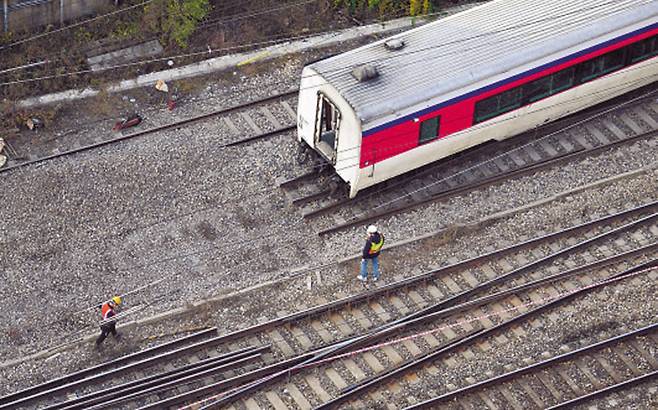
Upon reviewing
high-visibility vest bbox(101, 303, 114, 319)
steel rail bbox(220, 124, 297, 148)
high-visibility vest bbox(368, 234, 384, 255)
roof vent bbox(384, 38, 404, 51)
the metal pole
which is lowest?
steel rail bbox(220, 124, 297, 148)

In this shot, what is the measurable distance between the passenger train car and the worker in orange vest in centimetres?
523

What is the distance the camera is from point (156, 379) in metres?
19.9

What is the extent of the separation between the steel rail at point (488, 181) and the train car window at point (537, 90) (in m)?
1.36

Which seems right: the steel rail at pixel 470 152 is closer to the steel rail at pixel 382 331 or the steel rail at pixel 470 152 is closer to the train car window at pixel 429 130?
the train car window at pixel 429 130

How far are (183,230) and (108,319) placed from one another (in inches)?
124

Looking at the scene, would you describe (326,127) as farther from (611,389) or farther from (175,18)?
(611,389)

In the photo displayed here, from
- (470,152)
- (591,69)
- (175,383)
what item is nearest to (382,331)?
(175,383)

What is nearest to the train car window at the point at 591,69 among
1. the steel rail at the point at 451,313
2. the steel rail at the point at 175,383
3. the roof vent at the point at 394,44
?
the roof vent at the point at 394,44

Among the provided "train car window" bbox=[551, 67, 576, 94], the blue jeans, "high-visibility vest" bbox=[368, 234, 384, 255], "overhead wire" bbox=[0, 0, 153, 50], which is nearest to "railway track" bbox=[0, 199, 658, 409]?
the blue jeans

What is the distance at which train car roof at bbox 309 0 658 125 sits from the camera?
2219cm

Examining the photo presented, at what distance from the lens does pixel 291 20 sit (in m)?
28.1

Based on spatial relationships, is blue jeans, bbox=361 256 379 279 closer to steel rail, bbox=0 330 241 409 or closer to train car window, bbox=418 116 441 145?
train car window, bbox=418 116 441 145

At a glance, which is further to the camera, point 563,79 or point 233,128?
point 233,128

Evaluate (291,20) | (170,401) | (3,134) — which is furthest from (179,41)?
(170,401)
